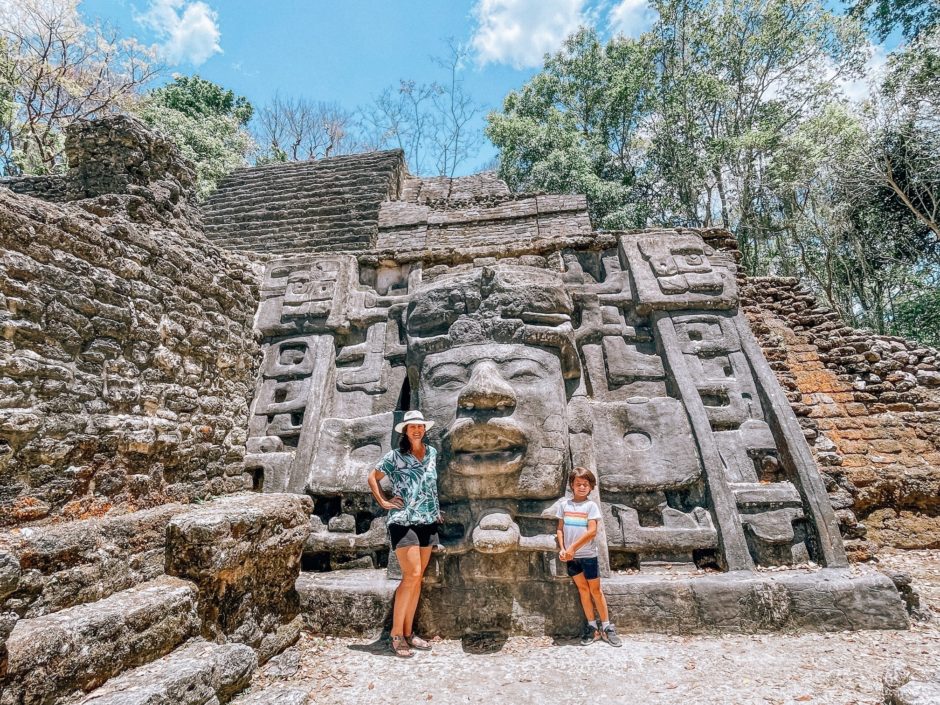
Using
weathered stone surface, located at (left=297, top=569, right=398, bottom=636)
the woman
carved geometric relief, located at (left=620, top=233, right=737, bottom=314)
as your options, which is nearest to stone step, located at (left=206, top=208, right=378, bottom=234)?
carved geometric relief, located at (left=620, top=233, right=737, bottom=314)

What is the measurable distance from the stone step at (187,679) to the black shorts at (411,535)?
0.95m

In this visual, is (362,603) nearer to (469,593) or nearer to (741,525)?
(469,593)

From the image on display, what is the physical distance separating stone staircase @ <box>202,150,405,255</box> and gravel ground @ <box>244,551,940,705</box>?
22.4ft

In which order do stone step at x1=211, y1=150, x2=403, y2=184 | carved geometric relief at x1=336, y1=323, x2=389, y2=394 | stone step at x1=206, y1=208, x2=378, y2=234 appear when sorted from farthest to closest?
stone step at x1=211, y1=150, x2=403, y2=184, stone step at x1=206, y1=208, x2=378, y2=234, carved geometric relief at x1=336, y1=323, x2=389, y2=394

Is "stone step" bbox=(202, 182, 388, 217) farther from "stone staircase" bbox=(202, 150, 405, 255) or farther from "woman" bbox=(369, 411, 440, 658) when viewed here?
"woman" bbox=(369, 411, 440, 658)

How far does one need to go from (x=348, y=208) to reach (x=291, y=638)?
28.5 ft

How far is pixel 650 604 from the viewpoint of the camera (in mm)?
Answer: 3012

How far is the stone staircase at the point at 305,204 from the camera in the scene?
902cm

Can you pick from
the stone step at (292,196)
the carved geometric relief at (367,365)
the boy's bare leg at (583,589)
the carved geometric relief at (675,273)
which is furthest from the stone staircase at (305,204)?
the boy's bare leg at (583,589)

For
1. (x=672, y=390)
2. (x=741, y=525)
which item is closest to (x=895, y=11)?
(x=672, y=390)

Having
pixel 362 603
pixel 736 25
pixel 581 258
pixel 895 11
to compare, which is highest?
pixel 736 25

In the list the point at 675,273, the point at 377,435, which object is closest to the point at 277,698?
the point at 377,435

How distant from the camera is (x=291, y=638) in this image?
3053 millimetres

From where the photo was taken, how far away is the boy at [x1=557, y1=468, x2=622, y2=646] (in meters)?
2.93
